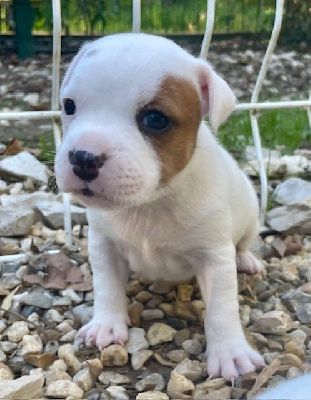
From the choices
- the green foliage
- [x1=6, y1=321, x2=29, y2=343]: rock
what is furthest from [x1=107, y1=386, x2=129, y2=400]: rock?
the green foliage

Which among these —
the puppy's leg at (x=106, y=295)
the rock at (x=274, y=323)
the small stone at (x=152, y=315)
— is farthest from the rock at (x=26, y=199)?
the rock at (x=274, y=323)

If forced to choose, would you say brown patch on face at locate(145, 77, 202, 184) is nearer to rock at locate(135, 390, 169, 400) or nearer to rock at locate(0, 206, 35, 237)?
rock at locate(135, 390, 169, 400)

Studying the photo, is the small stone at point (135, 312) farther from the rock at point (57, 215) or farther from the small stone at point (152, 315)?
the rock at point (57, 215)

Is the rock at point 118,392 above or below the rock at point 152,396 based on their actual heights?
below

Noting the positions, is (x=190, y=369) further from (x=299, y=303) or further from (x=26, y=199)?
(x=26, y=199)

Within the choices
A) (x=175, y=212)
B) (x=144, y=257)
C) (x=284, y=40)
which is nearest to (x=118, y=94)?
(x=175, y=212)

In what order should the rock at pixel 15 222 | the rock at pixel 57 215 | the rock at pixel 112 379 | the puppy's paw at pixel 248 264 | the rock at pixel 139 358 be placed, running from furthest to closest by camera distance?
the rock at pixel 57 215 < the rock at pixel 15 222 < the puppy's paw at pixel 248 264 < the rock at pixel 139 358 < the rock at pixel 112 379

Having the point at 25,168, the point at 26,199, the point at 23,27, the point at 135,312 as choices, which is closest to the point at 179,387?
the point at 135,312
